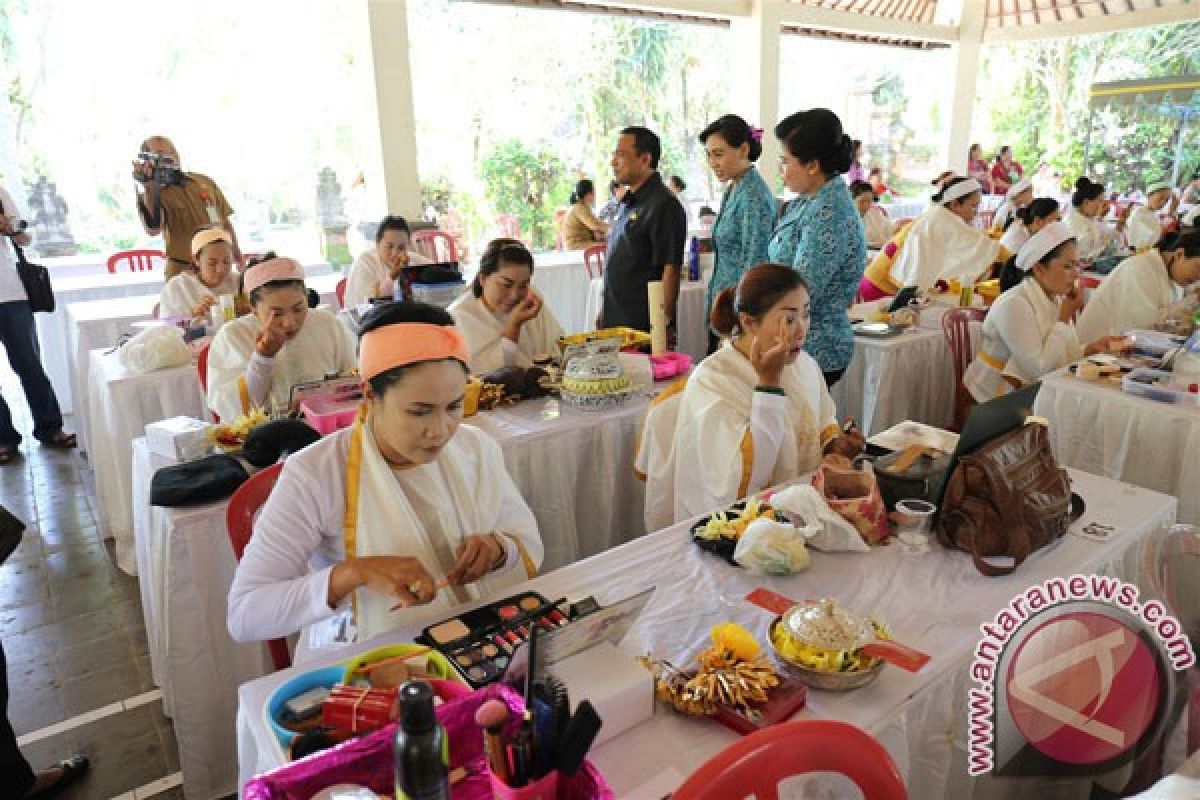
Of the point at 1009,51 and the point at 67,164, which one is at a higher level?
the point at 1009,51

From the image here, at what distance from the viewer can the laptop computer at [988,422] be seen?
69.0 inches

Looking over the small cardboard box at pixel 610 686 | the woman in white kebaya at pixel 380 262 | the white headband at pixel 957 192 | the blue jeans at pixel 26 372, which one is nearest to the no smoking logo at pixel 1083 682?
the small cardboard box at pixel 610 686

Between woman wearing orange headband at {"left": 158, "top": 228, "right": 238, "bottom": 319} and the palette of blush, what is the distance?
293 centimetres

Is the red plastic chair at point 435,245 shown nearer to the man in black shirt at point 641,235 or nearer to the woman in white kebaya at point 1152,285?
the man in black shirt at point 641,235

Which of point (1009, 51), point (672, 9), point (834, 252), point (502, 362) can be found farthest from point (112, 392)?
point (1009, 51)

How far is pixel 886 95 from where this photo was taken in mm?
13078

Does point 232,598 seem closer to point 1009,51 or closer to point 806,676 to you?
point 806,676

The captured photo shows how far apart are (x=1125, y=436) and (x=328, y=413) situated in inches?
112

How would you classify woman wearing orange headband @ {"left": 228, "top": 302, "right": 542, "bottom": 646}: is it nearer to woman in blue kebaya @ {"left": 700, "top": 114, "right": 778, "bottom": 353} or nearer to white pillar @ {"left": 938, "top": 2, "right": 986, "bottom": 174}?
woman in blue kebaya @ {"left": 700, "top": 114, "right": 778, "bottom": 353}

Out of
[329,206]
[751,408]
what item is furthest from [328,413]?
[329,206]

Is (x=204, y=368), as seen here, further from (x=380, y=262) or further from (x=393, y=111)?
(x=393, y=111)

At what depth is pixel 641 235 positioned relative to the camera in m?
3.87

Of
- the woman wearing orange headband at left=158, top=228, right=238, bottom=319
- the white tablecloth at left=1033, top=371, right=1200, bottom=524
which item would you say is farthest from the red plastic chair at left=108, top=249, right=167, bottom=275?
the white tablecloth at left=1033, top=371, right=1200, bottom=524

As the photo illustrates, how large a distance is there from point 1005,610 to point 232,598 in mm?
1522
